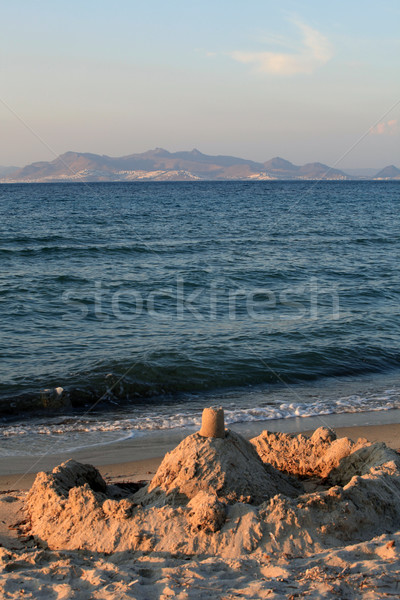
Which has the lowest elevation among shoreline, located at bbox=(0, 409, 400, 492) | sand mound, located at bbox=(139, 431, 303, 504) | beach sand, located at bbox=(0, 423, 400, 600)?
shoreline, located at bbox=(0, 409, 400, 492)

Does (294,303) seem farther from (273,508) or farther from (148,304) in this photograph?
(273,508)

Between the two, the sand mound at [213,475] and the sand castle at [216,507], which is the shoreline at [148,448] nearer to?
the sand castle at [216,507]

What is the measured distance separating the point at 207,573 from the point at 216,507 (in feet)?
1.86

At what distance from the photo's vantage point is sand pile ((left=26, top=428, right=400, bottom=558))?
466 centimetres

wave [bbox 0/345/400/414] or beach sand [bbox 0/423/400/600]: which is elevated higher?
beach sand [bbox 0/423/400/600]

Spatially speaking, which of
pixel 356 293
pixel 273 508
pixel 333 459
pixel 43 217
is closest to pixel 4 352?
pixel 333 459

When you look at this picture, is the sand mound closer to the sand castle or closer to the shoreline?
the sand castle

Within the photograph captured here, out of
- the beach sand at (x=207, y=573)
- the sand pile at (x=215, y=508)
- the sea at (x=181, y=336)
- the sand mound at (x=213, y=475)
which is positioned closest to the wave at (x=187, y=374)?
the sea at (x=181, y=336)

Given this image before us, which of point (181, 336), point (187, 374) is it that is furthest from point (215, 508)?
point (181, 336)

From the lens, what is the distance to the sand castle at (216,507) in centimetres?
467

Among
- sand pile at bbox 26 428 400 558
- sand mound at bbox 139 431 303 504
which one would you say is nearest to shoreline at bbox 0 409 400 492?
sand pile at bbox 26 428 400 558

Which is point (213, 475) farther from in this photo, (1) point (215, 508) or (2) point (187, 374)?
(2) point (187, 374)

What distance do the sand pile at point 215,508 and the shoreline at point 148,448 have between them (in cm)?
123

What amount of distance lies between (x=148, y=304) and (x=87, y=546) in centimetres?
A: 1217
